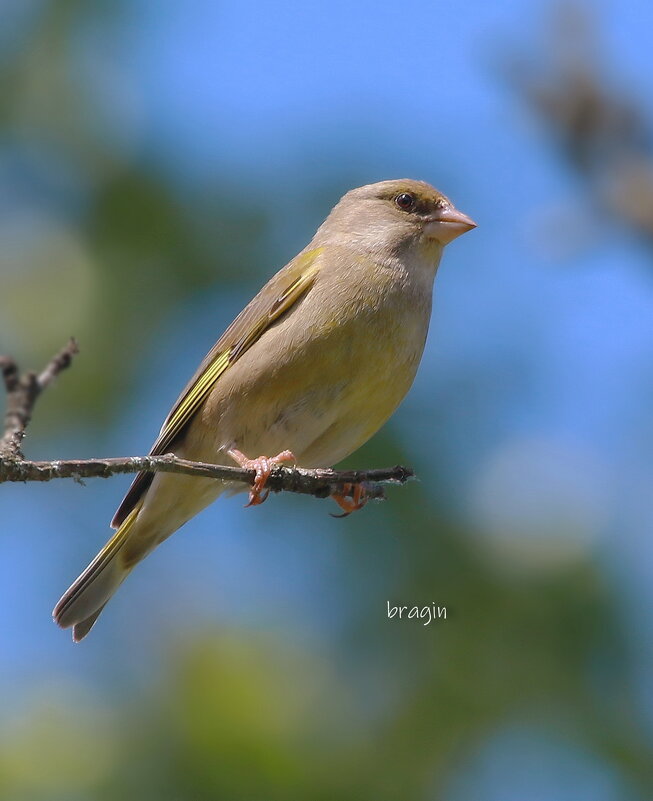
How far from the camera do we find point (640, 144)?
19.4 feet

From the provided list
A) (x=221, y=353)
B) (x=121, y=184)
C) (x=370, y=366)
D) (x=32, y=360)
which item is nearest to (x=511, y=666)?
(x=370, y=366)

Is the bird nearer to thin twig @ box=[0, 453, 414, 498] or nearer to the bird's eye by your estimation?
the bird's eye

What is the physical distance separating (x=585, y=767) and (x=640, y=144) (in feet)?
9.71

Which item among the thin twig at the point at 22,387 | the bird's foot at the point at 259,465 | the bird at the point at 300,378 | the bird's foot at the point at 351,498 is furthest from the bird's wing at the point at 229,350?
the bird's foot at the point at 351,498

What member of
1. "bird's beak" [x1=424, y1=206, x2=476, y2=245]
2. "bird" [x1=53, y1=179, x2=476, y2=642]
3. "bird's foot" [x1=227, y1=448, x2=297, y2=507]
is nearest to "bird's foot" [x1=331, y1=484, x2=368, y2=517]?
"bird" [x1=53, y1=179, x2=476, y2=642]

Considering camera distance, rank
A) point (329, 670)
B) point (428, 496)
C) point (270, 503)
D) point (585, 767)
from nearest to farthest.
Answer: point (585, 767) < point (329, 670) < point (428, 496) < point (270, 503)

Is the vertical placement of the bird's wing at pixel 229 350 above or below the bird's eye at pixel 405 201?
below

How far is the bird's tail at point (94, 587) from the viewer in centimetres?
565

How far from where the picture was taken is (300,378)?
17.1 feet

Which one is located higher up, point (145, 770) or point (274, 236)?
point (274, 236)

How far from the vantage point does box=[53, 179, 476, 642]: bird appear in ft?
17.2

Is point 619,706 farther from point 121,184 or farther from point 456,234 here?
point 121,184

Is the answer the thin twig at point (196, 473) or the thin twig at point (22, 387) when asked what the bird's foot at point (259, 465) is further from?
the thin twig at point (22, 387)

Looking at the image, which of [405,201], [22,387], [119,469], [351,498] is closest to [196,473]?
[119,469]
